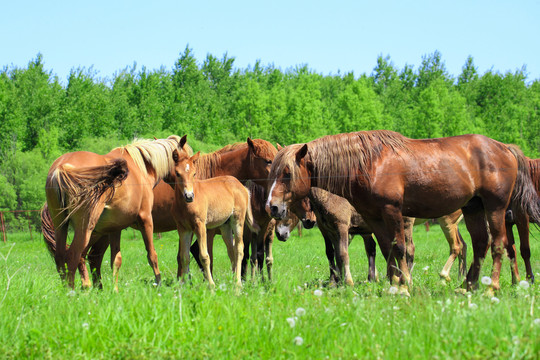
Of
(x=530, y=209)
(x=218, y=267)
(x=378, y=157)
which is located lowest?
(x=218, y=267)

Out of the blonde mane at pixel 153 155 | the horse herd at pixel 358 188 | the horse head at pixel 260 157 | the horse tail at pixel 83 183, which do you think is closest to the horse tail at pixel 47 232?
the horse herd at pixel 358 188

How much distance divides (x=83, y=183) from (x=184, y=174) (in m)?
1.65

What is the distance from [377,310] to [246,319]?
104cm

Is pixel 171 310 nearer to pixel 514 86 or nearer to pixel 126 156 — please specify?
pixel 126 156

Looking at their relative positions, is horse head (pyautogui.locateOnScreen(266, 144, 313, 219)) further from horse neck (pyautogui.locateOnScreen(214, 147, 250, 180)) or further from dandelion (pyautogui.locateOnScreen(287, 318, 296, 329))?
horse neck (pyautogui.locateOnScreen(214, 147, 250, 180))

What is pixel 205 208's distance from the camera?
7.52m

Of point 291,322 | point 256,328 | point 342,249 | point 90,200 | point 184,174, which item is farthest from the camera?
point 342,249

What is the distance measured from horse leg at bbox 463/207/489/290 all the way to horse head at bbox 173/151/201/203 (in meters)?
3.60

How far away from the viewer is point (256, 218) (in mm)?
9062

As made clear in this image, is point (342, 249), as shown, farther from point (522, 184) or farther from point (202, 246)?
point (522, 184)

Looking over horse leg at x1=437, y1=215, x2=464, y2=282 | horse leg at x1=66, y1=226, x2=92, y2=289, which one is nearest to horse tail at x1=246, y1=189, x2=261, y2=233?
horse leg at x1=66, y1=226, x2=92, y2=289

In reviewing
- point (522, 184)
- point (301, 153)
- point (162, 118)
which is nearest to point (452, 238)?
point (522, 184)

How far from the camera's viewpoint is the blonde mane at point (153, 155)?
734 cm

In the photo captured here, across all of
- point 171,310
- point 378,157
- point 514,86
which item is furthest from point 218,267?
point 514,86
